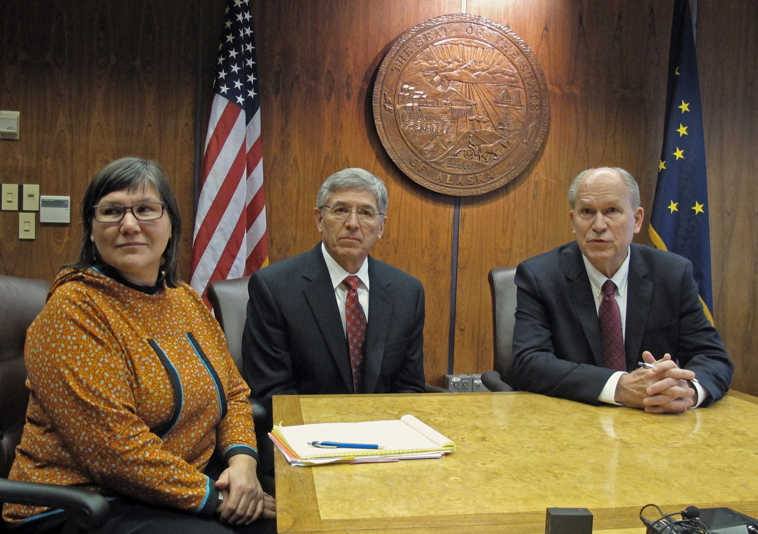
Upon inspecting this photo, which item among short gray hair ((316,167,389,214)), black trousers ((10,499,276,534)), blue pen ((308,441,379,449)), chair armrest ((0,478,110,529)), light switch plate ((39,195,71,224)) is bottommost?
black trousers ((10,499,276,534))

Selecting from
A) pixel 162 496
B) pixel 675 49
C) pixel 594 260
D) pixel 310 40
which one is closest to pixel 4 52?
pixel 310 40

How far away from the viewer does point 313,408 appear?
68.8 inches

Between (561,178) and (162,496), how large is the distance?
9.79 ft

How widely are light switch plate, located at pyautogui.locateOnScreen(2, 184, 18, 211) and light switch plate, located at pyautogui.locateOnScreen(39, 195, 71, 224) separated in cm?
11

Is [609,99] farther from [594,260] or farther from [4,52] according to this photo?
[4,52]

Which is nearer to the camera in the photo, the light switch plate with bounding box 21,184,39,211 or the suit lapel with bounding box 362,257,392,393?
the suit lapel with bounding box 362,257,392,393

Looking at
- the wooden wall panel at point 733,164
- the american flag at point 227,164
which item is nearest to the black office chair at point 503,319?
the american flag at point 227,164

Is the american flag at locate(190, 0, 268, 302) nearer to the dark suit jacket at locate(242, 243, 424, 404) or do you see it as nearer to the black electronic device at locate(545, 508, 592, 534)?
the dark suit jacket at locate(242, 243, 424, 404)

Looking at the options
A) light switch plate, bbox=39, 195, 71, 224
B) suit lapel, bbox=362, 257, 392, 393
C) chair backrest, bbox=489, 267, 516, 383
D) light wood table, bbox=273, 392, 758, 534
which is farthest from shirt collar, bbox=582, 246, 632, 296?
light switch plate, bbox=39, 195, 71, 224

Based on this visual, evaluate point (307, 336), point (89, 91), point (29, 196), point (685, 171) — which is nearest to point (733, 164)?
point (685, 171)

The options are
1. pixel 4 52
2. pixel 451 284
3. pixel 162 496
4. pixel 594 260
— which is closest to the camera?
pixel 162 496

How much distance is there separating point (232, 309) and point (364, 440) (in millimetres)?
1204

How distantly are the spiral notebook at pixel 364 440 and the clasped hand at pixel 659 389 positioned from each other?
635 millimetres

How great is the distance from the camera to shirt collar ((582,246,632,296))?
2311 mm
